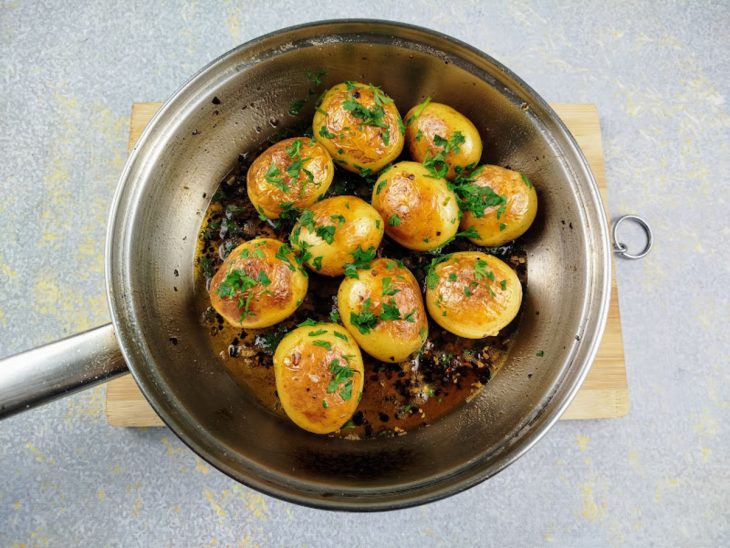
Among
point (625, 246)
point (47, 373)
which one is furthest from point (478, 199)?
point (47, 373)

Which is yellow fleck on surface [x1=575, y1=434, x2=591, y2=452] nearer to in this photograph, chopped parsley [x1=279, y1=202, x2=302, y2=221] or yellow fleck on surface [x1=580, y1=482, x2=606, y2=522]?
yellow fleck on surface [x1=580, y1=482, x2=606, y2=522]

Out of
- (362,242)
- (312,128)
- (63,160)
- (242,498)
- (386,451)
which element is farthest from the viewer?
(63,160)

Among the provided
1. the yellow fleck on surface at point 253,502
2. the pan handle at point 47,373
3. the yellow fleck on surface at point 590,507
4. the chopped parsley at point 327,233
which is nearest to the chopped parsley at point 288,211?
the chopped parsley at point 327,233

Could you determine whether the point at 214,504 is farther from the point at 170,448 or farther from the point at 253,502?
the point at 170,448

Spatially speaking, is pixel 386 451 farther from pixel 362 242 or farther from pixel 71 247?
pixel 71 247

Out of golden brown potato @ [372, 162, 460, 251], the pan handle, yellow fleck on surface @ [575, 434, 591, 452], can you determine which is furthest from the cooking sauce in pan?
yellow fleck on surface @ [575, 434, 591, 452]

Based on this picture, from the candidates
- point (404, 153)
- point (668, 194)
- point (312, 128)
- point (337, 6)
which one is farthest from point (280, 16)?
point (668, 194)

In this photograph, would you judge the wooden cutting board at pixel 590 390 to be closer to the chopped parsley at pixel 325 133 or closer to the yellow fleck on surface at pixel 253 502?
the yellow fleck on surface at pixel 253 502
